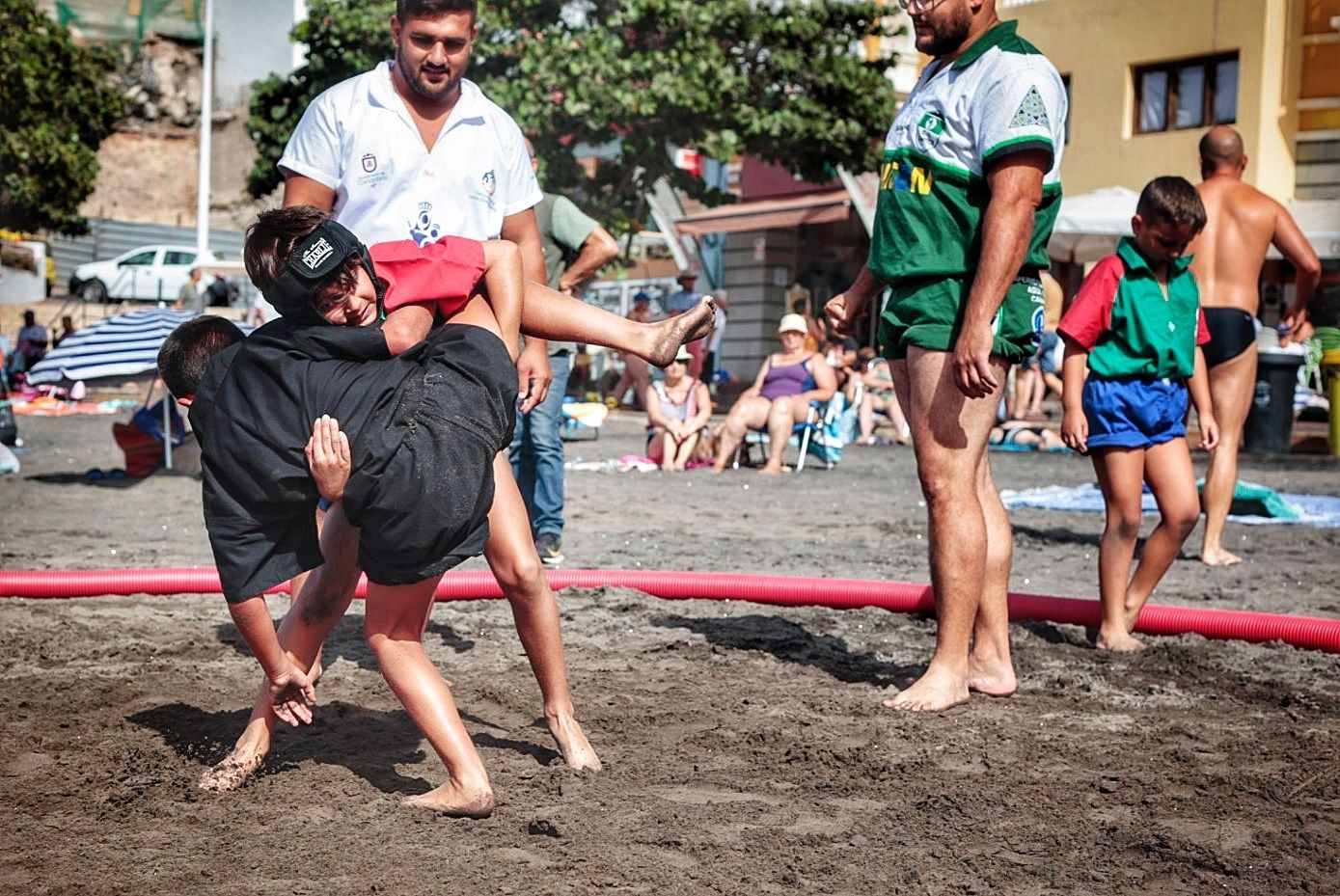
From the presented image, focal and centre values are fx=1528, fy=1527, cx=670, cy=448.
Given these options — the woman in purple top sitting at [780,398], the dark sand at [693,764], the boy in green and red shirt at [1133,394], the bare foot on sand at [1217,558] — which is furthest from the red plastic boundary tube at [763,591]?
the woman in purple top sitting at [780,398]

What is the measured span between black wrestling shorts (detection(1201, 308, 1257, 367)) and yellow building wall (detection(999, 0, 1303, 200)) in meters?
17.9

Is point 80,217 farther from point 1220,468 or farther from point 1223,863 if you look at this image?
point 1223,863

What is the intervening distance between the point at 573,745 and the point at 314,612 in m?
0.68

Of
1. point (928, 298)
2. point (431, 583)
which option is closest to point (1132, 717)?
point (928, 298)

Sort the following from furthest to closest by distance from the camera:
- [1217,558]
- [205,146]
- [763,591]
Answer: [205,146] < [1217,558] < [763,591]

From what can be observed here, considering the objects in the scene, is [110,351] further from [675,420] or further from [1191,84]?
[1191,84]

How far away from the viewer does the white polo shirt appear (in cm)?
404

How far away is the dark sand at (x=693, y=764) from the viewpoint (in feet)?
9.39

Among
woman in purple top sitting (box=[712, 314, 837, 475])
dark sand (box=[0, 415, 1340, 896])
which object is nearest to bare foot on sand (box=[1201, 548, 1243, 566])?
dark sand (box=[0, 415, 1340, 896])

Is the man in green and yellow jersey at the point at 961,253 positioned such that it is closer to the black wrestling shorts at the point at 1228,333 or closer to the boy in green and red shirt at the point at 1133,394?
the boy in green and red shirt at the point at 1133,394

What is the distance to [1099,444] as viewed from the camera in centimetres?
539

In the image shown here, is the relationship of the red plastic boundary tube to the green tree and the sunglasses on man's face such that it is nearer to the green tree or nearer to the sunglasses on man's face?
the sunglasses on man's face

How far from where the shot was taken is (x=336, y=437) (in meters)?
3.04

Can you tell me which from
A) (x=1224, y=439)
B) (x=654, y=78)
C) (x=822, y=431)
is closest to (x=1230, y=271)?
(x=1224, y=439)
